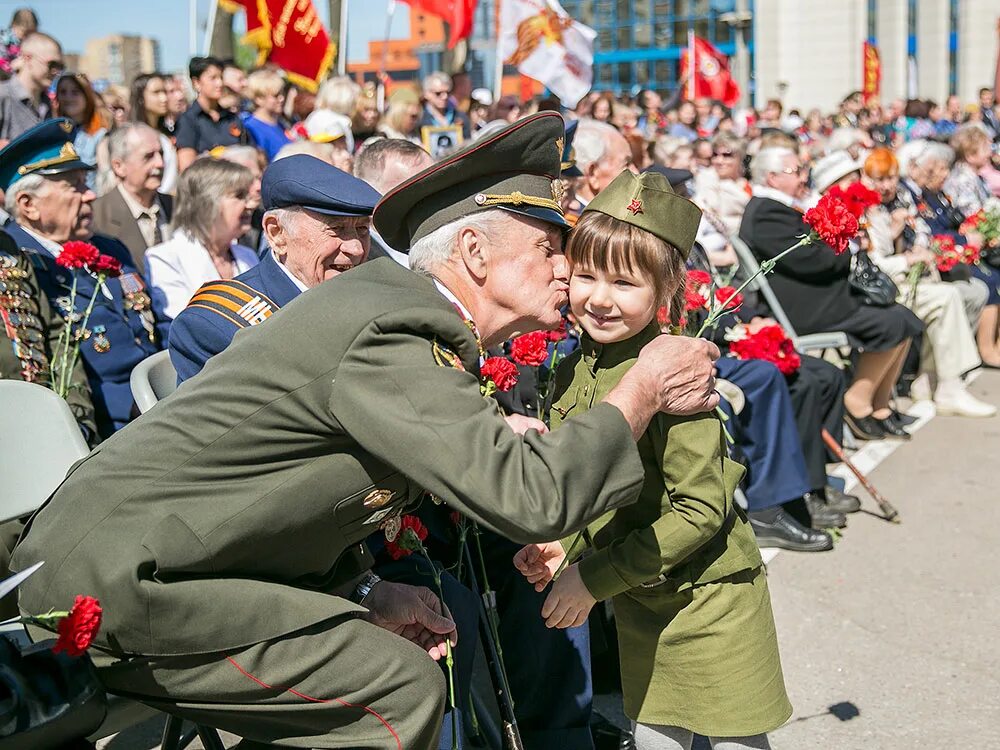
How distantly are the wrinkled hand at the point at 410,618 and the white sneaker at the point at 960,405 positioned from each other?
5837mm

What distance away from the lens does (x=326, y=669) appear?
2.19 metres

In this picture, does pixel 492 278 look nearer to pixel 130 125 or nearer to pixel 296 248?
pixel 296 248

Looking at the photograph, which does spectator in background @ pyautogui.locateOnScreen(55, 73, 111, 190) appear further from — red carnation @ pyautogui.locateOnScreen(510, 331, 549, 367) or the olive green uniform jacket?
the olive green uniform jacket

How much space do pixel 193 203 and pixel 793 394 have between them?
9.77ft

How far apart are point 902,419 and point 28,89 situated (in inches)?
246

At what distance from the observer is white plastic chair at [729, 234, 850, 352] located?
6.26 metres

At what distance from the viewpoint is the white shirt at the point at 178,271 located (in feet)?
16.1

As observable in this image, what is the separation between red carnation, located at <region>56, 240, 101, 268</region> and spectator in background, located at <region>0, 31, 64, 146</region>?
3913 millimetres

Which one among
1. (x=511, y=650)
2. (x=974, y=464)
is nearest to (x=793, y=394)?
(x=974, y=464)

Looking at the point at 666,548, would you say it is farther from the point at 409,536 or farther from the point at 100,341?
the point at 100,341

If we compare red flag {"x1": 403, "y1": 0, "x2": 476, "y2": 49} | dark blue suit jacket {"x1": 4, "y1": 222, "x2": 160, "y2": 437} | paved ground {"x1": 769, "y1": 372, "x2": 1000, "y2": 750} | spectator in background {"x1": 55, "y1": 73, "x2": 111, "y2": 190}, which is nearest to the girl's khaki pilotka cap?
paved ground {"x1": 769, "y1": 372, "x2": 1000, "y2": 750}

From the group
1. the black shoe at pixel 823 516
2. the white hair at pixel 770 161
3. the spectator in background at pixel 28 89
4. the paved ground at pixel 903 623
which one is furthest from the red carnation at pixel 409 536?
the spectator in background at pixel 28 89

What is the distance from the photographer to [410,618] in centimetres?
250

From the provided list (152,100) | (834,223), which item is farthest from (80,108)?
(834,223)
